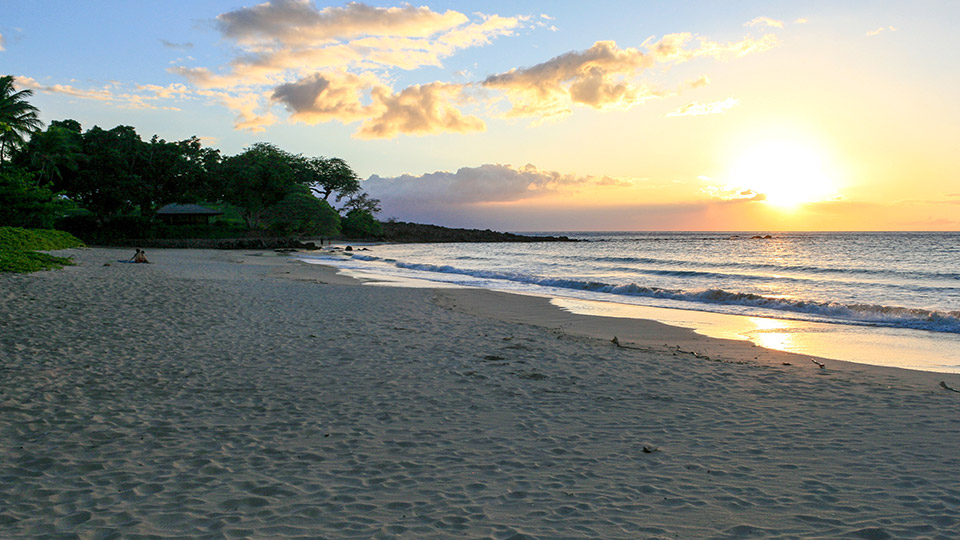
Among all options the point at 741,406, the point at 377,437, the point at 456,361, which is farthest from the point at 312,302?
the point at 741,406

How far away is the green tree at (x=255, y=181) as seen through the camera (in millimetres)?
60469

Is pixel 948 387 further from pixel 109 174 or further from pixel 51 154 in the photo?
pixel 109 174

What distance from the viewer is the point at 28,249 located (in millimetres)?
22422

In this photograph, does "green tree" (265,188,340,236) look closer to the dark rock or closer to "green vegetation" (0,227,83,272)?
"green vegetation" (0,227,83,272)

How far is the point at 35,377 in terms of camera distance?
709 cm

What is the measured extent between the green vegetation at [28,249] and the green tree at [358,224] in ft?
169

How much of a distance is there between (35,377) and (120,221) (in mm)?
57964

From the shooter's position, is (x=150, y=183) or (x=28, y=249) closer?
(x=28, y=249)

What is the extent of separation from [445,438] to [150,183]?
62284mm

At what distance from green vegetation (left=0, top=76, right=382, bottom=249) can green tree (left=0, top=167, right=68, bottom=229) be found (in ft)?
33.8

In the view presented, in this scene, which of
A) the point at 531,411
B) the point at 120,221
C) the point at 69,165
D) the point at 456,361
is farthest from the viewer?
the point at 120,221

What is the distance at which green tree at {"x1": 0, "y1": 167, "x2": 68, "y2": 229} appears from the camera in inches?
1314

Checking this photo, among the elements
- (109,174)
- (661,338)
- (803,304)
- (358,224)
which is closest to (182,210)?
(109,174)

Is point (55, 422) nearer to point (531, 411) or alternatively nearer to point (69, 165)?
point (531, 411)
